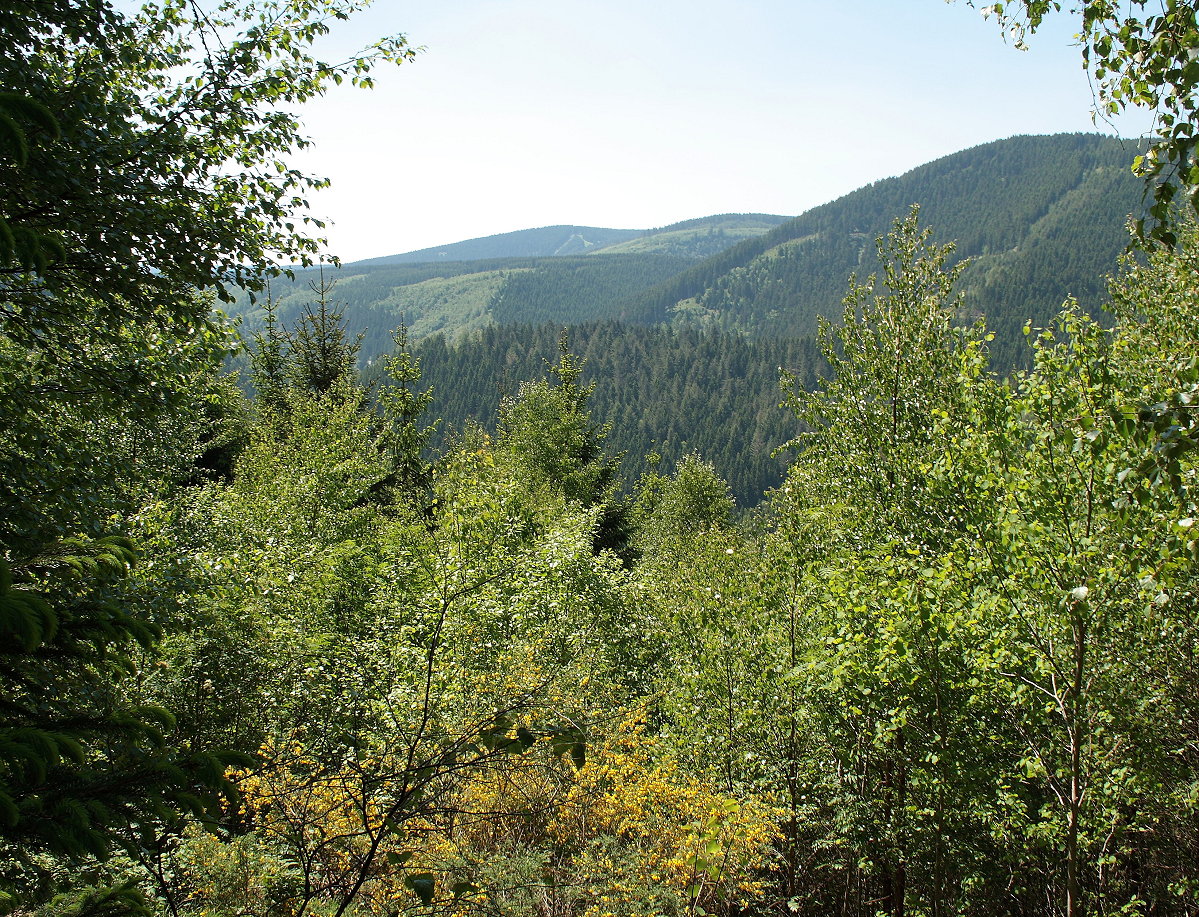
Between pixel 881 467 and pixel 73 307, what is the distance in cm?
1158

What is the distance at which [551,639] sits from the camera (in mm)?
15594

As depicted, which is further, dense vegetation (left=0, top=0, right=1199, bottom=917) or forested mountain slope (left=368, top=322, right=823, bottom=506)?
forested mountain slope (left=368, top=322, right=823, bottom=506)

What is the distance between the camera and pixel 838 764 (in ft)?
37.9

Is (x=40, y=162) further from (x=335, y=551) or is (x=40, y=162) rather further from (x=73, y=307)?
(x=335, y=551)

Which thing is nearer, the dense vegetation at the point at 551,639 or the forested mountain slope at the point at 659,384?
the dense vegetation at the point at 551,639

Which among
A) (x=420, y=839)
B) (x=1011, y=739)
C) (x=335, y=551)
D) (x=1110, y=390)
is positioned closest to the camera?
(x=1110, y=390)

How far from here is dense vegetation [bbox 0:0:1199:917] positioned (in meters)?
3.53

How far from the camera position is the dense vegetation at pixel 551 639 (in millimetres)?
3531

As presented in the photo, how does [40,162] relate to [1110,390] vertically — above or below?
above

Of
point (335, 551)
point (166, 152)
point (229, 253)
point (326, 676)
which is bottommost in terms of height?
point (326, 676)

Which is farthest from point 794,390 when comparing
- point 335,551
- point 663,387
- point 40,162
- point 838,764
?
point 663,387

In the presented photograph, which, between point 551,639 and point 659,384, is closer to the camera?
point 551,639

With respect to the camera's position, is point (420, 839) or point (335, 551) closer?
point (420, 839)

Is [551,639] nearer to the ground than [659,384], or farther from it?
nearer to the ground
